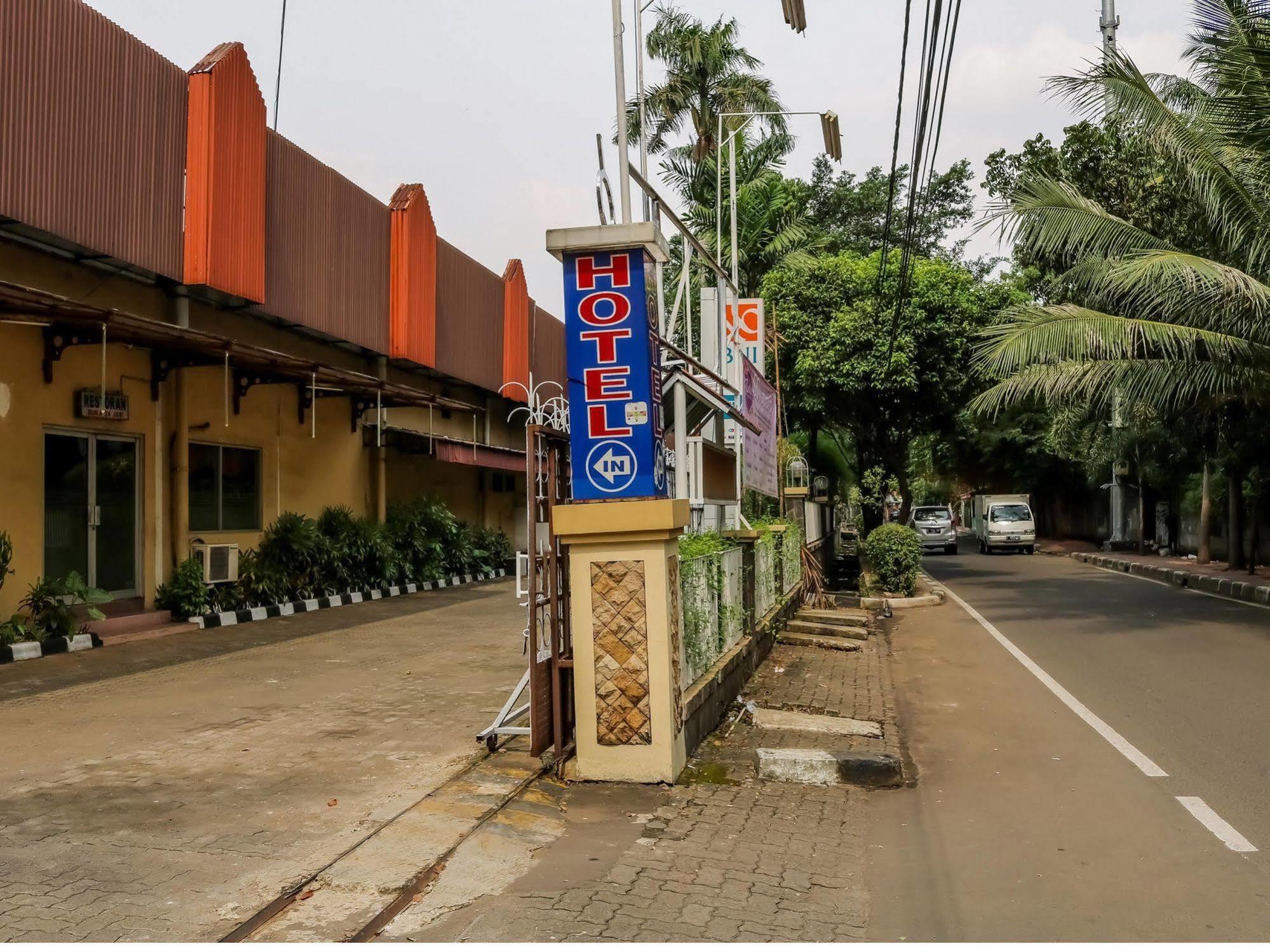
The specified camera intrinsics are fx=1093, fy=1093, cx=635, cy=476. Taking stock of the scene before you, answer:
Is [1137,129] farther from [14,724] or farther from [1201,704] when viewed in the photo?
[14,724]

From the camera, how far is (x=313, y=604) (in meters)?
15.3

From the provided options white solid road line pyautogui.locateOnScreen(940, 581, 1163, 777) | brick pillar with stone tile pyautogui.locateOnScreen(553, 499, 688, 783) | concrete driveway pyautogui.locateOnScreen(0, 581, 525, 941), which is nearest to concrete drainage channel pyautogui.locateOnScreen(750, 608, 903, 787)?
brick pillar with stone tile pyautogui.locateOnScreen(553, 499, 688, 783)

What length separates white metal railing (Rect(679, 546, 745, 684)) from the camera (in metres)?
7.34

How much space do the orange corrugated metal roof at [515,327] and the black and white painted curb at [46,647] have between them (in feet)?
42.9

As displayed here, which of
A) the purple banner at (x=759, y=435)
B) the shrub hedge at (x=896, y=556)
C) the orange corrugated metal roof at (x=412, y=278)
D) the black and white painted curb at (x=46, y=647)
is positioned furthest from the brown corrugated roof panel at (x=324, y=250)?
the shrub hedge at (x=896, y=556)

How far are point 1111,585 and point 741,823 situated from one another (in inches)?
761

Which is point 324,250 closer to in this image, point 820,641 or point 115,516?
point 115,516

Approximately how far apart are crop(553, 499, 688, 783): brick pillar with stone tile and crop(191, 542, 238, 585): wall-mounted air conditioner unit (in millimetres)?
8524

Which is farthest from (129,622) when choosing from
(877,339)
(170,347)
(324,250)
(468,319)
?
(877,339)

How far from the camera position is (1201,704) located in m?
9.10

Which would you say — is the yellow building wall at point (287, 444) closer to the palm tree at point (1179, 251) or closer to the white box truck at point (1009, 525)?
the palm tree at point (1179, 251)

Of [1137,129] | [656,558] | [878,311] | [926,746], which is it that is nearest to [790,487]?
[878,311]

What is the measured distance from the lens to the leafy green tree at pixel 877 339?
84.2 ft

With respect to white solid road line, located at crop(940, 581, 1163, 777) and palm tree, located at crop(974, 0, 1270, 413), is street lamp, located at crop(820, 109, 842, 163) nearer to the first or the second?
palm tree, located at crop(974, 0, 1270, 413)
